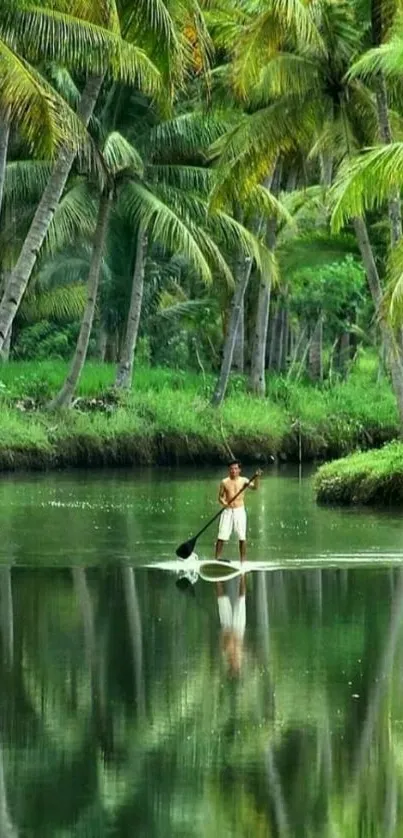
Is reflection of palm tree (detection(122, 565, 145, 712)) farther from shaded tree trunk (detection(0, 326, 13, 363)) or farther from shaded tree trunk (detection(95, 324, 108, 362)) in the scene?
shaded tree trunk (detection(95, 324, 108, 362))

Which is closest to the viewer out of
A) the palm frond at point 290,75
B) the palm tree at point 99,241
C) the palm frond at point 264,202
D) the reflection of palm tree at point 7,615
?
the reflection of palm tree at point 7,615

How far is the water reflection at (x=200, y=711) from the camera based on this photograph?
1034 cm

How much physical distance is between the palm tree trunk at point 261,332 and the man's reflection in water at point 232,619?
25.9m

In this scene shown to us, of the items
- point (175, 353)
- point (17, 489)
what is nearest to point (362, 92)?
point (17, 489)

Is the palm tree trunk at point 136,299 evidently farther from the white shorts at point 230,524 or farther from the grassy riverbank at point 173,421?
the white shorts at point 230,524

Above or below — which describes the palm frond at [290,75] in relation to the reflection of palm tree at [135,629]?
above

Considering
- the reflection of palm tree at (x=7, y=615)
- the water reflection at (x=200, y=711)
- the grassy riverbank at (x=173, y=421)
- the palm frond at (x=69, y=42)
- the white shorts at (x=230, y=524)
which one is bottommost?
the water reflection at (x=200, y=711)

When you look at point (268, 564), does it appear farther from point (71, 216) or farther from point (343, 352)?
point (343, 352)

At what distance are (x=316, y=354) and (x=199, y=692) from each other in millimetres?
43499

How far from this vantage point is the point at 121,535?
89.7ft

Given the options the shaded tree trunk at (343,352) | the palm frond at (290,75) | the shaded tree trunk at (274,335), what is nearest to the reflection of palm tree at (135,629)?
the palm frond at (290,75)

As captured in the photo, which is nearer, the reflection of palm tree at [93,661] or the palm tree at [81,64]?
the reflection of palm tree at [93,661]

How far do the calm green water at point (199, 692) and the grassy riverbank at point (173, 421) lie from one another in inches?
567

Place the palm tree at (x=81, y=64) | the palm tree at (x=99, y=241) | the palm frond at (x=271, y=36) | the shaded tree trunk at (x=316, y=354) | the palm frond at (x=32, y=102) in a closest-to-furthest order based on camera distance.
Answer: the palm frond at (x=32, y=102) → the palm tree at (x=81, y=64) → the palm frond at (x=271, y=36) → the palm tree at (x=99, y=241) → the shaded tree trunk at (x=316, y=354)
